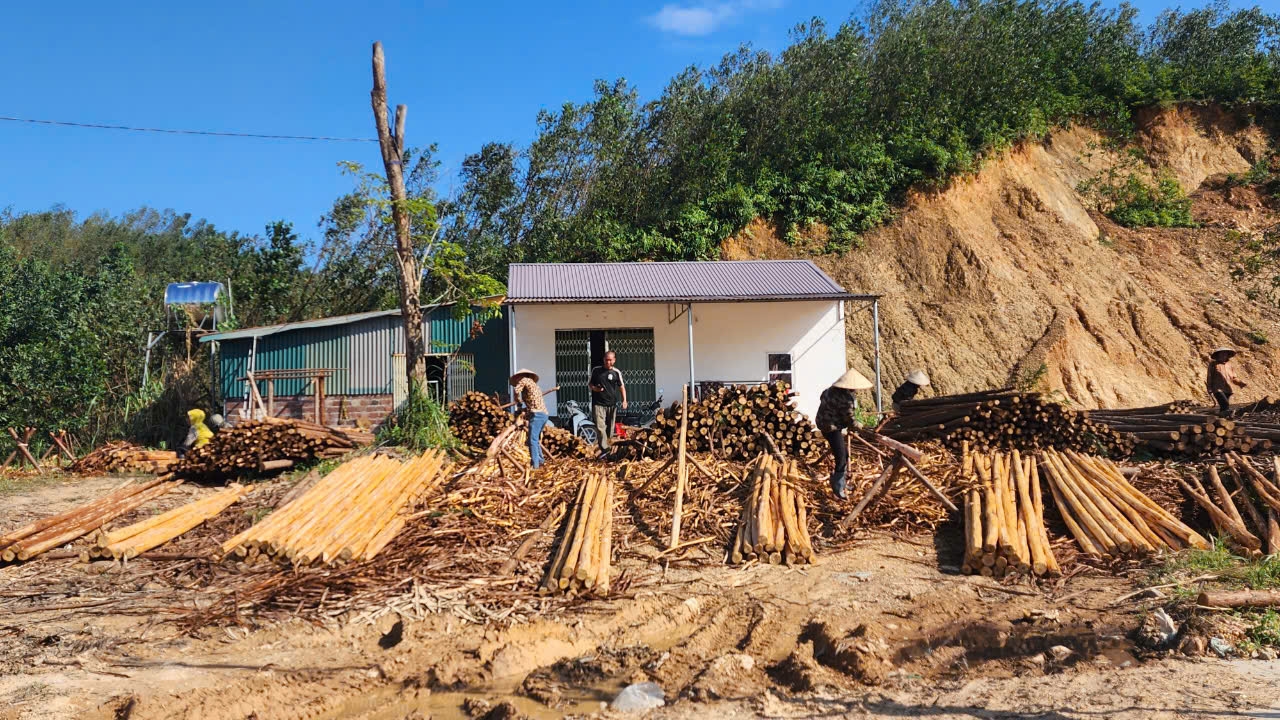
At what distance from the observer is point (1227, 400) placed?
11.5 metres

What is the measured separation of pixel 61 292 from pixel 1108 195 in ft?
83.6

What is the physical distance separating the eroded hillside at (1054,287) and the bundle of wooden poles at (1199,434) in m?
8.37

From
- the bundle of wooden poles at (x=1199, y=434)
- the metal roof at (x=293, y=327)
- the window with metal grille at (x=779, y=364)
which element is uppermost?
the metal roof at (x=293, y=327)

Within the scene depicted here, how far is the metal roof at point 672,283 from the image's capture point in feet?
51.1

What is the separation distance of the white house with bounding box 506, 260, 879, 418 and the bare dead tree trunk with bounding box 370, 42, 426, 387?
440 cm

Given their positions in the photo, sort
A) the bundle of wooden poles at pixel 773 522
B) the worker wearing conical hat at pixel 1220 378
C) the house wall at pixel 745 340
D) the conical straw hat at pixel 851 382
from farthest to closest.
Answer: the house wall at pixel 745 340, the worker wearing conical hat at pixel 1220 378, the conical straw hat at pixel 851 382, the bundle of wooden poles at pixel 773 522

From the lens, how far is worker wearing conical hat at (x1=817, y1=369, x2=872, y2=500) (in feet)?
28.9

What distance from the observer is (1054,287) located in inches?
834

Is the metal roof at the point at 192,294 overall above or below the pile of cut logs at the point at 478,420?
above

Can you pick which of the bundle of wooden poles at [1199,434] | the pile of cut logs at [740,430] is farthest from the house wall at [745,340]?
the bundle of wooden poles at [1199,434]

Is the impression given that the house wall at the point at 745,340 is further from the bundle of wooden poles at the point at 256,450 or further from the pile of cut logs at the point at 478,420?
the bundle of wooden poles at the point at 256,450

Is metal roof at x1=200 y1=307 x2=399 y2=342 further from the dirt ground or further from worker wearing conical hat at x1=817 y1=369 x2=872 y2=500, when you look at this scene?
the dirt ground

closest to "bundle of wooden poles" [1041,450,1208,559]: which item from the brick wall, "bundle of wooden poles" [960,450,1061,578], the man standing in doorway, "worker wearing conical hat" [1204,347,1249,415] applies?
"bundle of wooden poles" [960,450,1061,578]

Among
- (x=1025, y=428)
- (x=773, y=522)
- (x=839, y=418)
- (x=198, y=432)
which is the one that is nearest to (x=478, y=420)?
(x=198, y=432)
